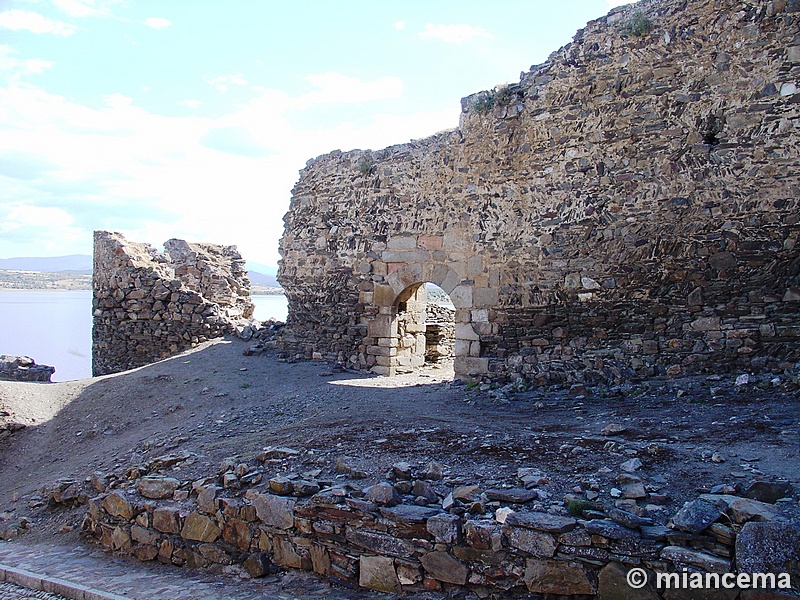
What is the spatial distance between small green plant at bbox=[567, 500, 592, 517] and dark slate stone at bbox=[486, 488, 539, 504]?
27 cm

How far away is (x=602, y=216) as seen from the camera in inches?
316

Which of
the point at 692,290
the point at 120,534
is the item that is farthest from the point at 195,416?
the point at 692,290

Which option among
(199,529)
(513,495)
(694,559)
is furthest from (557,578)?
(199,529)

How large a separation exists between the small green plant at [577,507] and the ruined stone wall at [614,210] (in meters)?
4.35

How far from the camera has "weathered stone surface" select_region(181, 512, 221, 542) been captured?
4504 millimetres

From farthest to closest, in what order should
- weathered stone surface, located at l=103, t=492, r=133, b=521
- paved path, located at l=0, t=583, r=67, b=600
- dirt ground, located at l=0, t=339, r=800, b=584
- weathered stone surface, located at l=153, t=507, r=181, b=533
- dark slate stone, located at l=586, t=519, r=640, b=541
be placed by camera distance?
weathered stone surface, located at l=103, t=492, r=133, b=521 → weathered stone surface, located at l=153, t=507, r=181, b=533 → dirt ground, located at l=0, t=339, r=800, b=584 → paved path, located at l=0, t=583, r=67, b=600 → dark slate stone, located at l=586, t=519, r=640, b=541

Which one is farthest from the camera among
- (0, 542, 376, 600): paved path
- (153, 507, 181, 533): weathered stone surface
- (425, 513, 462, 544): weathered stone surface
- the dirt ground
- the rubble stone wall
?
(153, 507, 181, 533): weathered stone surface

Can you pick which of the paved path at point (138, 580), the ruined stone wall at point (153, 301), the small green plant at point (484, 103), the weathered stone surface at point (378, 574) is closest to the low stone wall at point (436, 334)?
the ruined stone wall at point (153, 301)

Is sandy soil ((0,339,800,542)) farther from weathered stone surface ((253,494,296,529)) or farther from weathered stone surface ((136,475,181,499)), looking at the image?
weathered stone surface ((253,494,296,529))

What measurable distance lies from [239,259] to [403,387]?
7.31 meters

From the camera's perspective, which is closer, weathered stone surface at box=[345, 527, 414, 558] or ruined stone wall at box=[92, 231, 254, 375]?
weathered stone surface at box=[345, 527, 414, 558]

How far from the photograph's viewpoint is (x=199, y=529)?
4562 mm

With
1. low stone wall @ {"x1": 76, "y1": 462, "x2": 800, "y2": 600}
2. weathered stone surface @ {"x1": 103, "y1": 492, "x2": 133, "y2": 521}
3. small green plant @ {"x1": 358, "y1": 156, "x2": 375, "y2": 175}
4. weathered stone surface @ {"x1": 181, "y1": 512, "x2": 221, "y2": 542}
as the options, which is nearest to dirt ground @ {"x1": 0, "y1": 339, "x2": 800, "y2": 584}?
low stone wall @ {"x1": 76, "y1": 462, "x2": 800, "y2": 600}

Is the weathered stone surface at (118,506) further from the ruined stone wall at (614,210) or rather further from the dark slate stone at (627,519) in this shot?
the ruined stone wall at (614,210)
